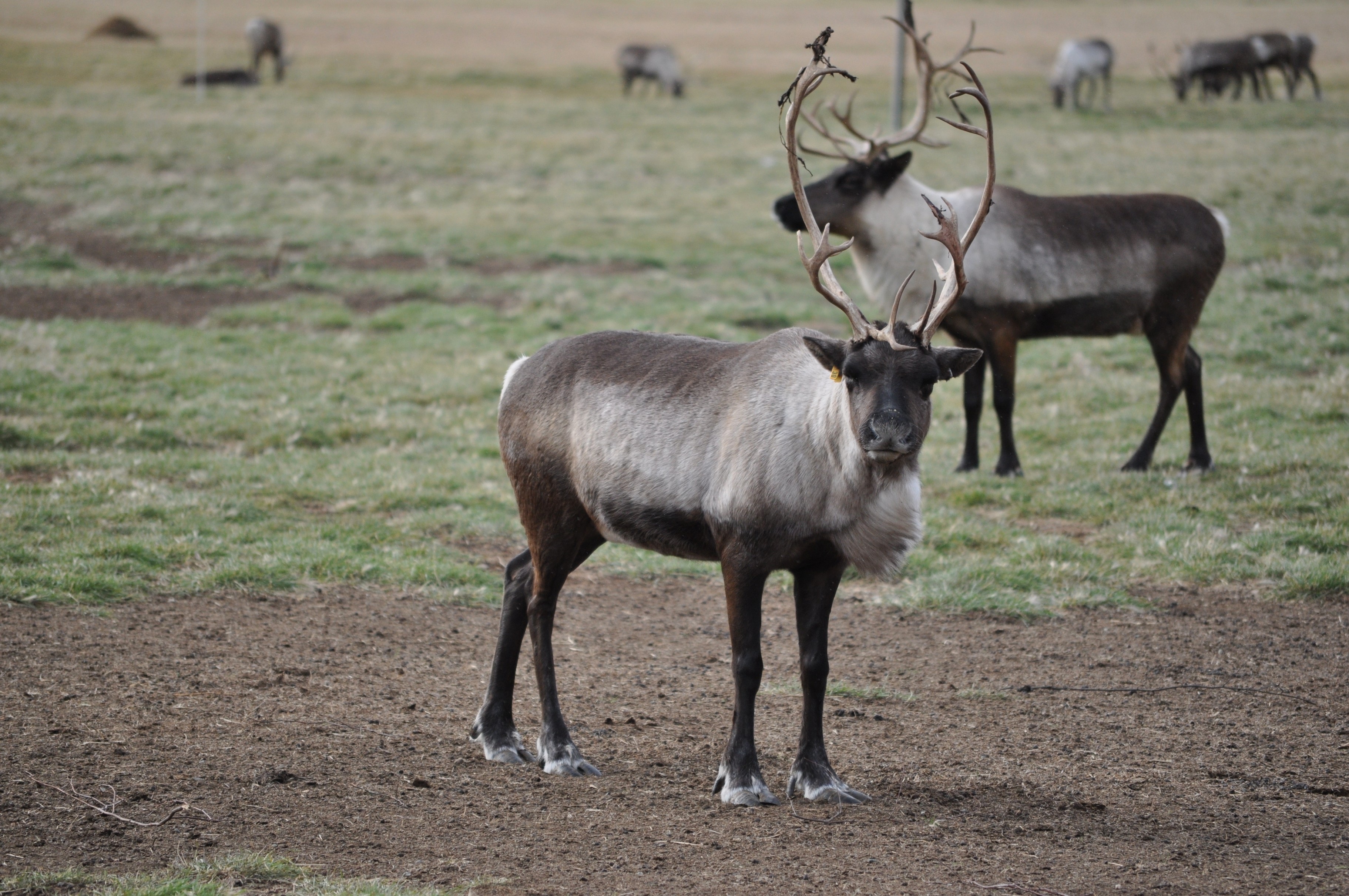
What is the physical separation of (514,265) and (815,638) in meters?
12.9

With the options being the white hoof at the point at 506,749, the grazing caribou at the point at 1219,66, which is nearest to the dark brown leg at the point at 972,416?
the white hoof at the point at 506,749

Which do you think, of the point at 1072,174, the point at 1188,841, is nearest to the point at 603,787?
the point at 1188,841

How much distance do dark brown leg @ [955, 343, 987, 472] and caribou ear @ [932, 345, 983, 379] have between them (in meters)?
4.83

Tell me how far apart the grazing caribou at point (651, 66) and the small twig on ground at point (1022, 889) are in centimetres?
3649

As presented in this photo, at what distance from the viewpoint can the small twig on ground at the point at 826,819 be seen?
4.56 m

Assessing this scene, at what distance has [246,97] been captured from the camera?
3216cm

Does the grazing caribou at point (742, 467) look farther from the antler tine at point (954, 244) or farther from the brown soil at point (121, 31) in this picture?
the brown soil at point (121, 31)

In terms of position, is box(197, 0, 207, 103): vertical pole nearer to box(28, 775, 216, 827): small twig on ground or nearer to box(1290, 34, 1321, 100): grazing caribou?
box(1290, 34, 1321, 100): grazing caribou

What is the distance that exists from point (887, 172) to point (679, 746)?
5607 millimetres

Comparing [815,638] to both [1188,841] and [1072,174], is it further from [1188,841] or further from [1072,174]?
[1072,174]

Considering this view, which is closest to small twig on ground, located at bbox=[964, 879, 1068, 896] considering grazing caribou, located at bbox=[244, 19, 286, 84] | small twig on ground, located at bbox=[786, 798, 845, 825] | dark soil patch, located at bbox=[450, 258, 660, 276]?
small twig on ground, located at bbox=[786, 798, 845, 825]

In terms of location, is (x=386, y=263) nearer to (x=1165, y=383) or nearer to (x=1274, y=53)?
(x=1165, y=383)

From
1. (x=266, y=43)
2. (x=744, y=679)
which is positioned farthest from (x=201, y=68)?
(x=744, y=679)

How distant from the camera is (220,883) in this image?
392 cm
